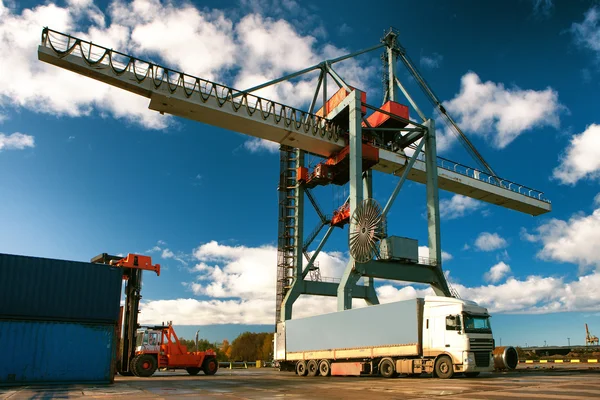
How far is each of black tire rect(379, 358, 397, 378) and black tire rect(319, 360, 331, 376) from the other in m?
3.25

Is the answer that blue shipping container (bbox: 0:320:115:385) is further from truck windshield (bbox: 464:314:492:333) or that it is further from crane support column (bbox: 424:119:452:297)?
crane support column (bbox: 424:119:452:297)

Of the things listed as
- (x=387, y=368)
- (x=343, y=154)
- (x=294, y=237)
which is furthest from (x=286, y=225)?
(x=387, y=368)

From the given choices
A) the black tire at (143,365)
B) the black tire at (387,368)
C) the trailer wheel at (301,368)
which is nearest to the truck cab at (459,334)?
the black tire at (387,368)

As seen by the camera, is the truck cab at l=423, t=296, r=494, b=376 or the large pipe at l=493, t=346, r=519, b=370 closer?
the truck cab at l=423, t=296, r=494, b=376

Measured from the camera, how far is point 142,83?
24.3 meters

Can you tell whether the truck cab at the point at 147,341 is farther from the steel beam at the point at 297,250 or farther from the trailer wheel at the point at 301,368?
the steel beam at the point at 297,250

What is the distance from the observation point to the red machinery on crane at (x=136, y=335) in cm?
2381

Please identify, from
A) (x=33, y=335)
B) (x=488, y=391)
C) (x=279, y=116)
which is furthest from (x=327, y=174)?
(x=488, y=391)

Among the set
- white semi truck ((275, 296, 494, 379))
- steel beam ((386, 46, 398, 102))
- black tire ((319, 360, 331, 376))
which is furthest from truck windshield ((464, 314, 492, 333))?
steel beam ((386, 46, 398, 102))

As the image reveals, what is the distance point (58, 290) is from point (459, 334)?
47.6ft

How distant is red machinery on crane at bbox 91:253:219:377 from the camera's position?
2381 cm

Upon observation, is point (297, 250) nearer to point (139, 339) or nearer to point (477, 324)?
point (139, 339)

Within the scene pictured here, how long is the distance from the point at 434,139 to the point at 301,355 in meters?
16.4

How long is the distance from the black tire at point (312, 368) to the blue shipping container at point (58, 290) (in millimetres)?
9125
